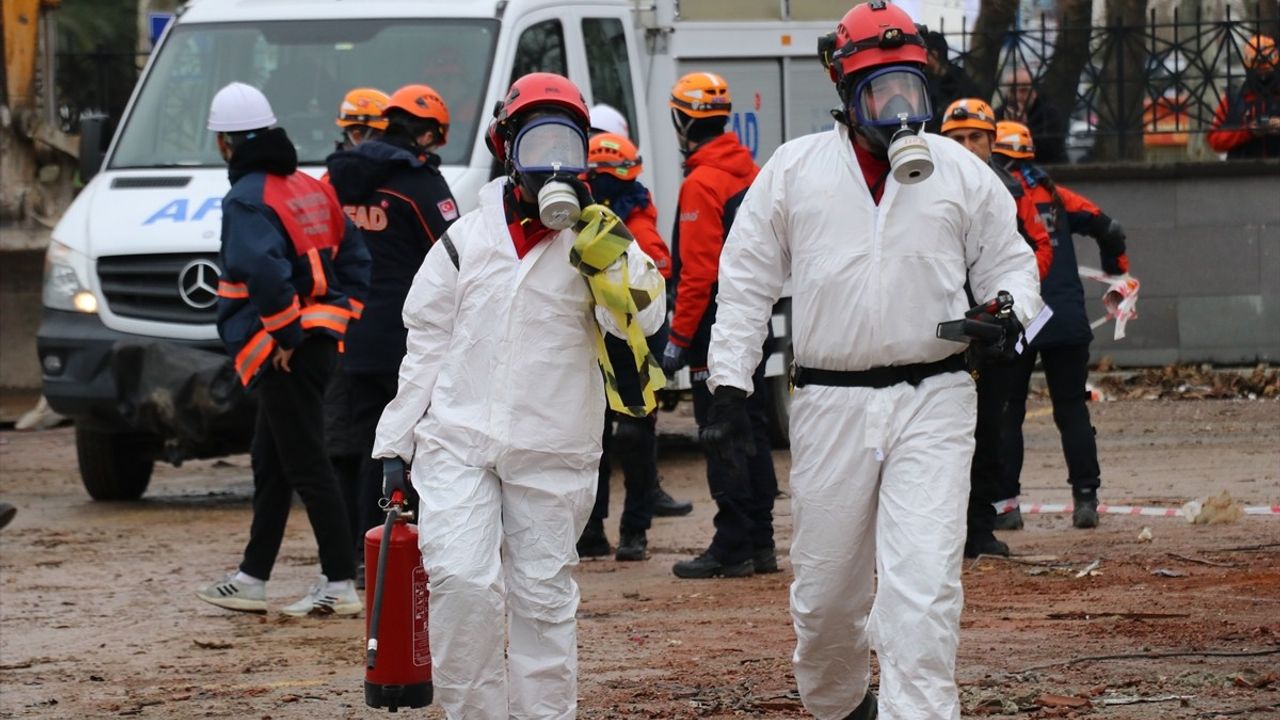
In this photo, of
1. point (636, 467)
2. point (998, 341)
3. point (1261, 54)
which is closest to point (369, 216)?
point (636, 467)

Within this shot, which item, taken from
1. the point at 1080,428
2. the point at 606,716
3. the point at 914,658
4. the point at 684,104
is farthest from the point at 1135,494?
the point at 914,658

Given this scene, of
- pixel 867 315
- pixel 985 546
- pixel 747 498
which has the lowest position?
pixel 985 546

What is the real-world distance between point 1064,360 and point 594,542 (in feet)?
7.76

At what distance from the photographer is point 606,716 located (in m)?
6.53

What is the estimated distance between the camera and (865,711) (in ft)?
20.0

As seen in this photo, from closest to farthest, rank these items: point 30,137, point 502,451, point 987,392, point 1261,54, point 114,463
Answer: point 502,451 < point 987,392 < point 114,463 < point 1261,54 < point 30,137

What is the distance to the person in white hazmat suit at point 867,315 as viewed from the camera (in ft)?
18.6

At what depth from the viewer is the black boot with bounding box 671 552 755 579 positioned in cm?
935

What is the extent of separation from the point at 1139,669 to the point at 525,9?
6514 mm

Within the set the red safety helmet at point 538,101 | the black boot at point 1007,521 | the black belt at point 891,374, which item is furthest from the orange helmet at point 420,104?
the black belt at point 891,374

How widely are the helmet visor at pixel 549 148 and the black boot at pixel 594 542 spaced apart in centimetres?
457

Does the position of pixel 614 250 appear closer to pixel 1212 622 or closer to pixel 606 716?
pixel 606 716

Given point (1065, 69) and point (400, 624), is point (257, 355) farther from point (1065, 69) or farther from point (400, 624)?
point (1065, 69)

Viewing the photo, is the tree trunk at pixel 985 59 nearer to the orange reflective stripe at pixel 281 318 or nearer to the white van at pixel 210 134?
the white van at pixel 210 134
